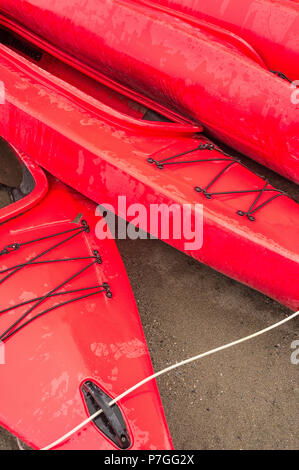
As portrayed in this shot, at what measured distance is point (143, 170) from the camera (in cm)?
175

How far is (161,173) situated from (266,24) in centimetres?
95

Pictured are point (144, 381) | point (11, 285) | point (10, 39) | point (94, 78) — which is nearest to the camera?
point (144, 381)

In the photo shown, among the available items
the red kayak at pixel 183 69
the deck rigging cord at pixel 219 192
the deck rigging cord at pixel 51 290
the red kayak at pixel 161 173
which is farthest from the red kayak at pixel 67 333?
the red kayak at pixel 183 69

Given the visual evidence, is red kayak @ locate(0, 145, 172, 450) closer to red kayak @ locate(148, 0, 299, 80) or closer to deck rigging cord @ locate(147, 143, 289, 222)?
deck rigging cord @ locate(147, 143, 289, 222)

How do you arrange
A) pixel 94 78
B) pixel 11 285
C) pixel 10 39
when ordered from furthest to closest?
pixel 10 39 → pixel 94 78 → pixel 11 285

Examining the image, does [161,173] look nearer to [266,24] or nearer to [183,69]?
[183,69]

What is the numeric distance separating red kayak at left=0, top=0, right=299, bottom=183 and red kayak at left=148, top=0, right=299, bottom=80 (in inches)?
3.7

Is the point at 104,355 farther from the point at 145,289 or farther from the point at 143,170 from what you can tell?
the point at 143,170

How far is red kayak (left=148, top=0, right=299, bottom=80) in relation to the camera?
1997 millimetres

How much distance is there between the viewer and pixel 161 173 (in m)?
1.77

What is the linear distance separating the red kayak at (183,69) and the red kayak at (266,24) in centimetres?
9

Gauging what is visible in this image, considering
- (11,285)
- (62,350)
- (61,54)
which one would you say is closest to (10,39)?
(61,54)

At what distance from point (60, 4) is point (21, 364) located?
1751mm

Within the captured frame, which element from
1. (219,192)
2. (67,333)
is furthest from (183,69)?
(67,333)
